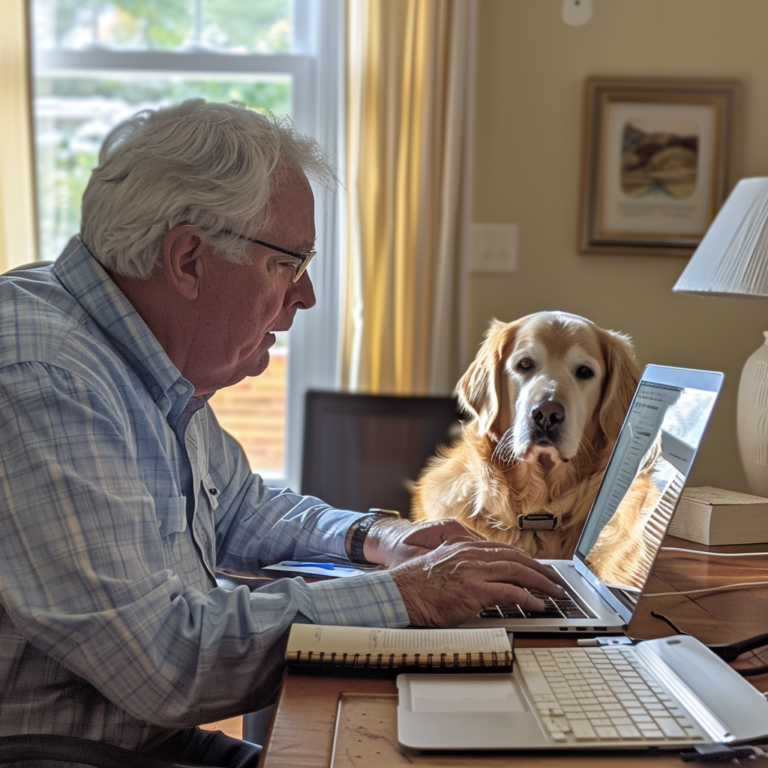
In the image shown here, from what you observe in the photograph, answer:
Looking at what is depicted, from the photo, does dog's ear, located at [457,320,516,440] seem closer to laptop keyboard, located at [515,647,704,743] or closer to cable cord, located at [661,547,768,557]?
cable cord, located at [661,547,768,557]

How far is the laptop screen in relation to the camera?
0.91 meters

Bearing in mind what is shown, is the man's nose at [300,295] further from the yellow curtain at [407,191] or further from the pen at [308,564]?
the yellow curtain at [407,191]

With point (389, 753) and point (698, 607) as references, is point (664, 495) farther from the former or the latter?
point (389, 753)

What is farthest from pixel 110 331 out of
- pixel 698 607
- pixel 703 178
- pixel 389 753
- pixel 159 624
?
pixel 703 178

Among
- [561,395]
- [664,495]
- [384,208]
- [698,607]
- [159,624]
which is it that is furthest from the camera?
[384,208]

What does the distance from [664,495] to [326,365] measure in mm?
1892

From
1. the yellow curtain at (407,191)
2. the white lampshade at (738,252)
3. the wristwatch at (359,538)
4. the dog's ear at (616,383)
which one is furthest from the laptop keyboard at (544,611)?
the yellow curtain at (407,191)

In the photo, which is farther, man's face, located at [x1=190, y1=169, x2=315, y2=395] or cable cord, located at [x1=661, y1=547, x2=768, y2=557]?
cable cord, located at [x1=661, y1=547, x2=768, y2=557]

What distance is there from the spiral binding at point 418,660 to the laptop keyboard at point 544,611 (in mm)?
185

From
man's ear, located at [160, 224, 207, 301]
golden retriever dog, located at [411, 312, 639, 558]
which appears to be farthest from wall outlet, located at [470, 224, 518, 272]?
man's ear, located at [160, 224, 207, 301]

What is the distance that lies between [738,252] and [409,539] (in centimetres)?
105

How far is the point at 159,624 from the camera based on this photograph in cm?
79

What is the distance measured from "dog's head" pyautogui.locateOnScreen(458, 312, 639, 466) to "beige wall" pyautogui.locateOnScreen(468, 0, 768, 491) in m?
1.30

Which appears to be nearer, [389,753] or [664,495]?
[389,753]
